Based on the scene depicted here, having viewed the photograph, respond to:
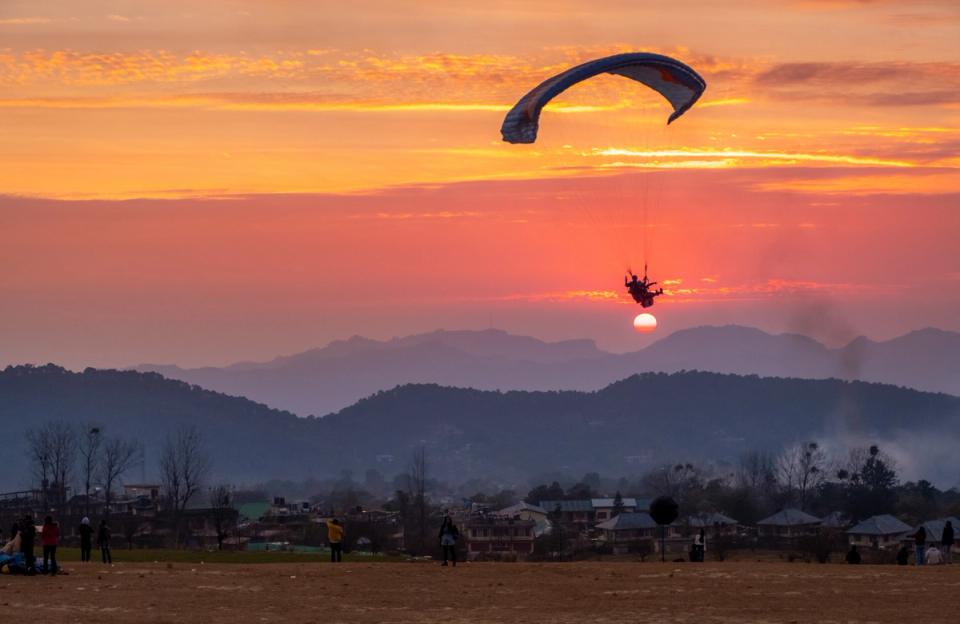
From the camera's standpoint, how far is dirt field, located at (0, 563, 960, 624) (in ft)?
124

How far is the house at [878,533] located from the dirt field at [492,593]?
63.9 meters

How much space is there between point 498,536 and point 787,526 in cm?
2139

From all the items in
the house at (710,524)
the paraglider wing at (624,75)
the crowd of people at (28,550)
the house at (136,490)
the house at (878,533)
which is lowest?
the house at (878,533)

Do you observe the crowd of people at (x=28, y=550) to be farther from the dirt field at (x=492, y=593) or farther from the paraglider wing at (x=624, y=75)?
the paraglider wing at (x=624, y=75)

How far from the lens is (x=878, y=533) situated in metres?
113

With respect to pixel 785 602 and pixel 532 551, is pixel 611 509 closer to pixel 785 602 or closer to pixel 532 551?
pixel 532 551

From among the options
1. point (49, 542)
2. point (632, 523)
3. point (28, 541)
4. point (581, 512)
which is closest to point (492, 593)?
point (49, 542)

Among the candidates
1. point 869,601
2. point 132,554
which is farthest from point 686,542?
point 869,601

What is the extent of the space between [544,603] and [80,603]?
36.3 feet

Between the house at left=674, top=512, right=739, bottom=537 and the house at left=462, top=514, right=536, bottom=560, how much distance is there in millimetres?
12096

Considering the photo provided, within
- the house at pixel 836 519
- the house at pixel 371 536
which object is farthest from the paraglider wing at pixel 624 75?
the house at pixel 836 519

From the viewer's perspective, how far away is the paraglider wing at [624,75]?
49594mm

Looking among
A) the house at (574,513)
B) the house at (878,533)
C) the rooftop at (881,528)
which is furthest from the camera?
the house at (574,513)

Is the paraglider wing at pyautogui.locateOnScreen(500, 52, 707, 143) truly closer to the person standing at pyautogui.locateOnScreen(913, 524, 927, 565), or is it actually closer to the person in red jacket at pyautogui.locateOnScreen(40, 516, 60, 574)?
the person standing at pyautogui.locateOnScreen(913, 524, 927, 565)
